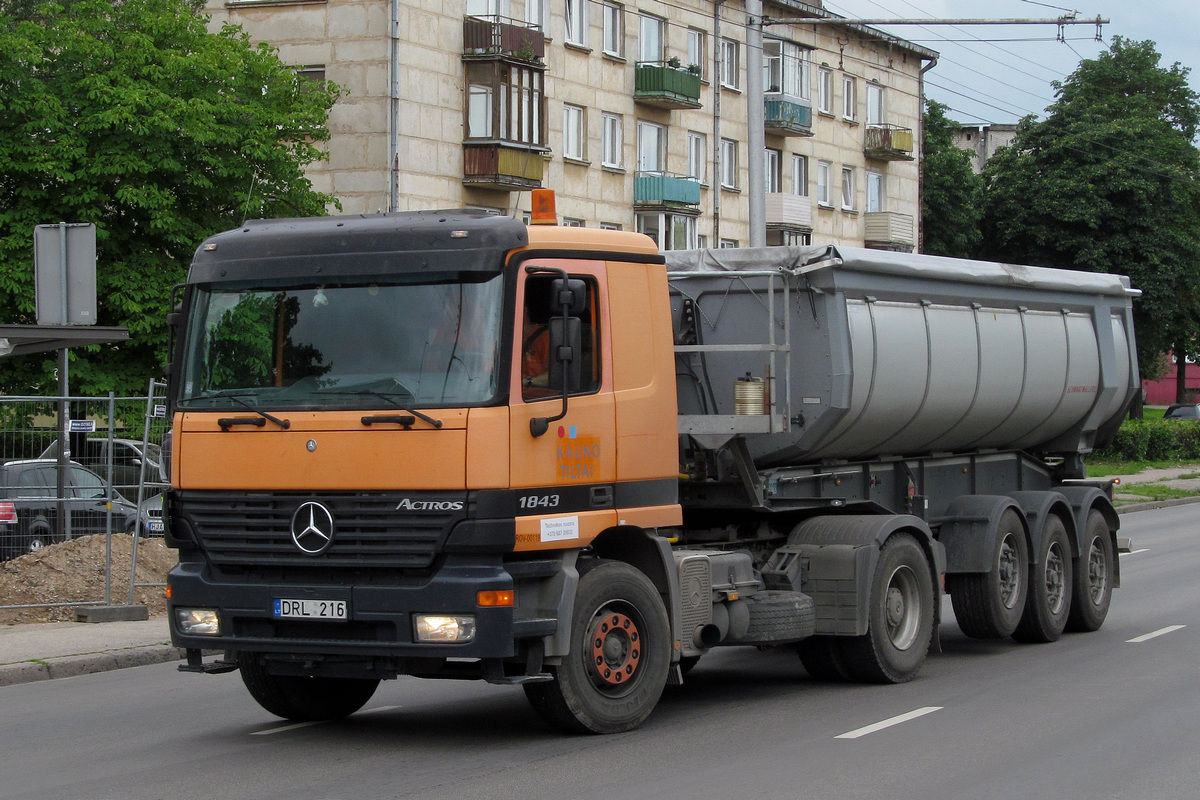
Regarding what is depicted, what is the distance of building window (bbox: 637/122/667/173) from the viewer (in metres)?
42.8

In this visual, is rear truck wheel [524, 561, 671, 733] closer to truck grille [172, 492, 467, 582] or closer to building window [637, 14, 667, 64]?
truck grille [172, 492, 467, 582]

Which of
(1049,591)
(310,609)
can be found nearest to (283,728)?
(310,609)

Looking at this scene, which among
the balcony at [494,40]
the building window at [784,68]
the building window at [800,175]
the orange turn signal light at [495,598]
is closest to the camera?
the orange turn signal light at [495,598]

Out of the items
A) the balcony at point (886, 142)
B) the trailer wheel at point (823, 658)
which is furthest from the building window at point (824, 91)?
the trailer wheel at point (823, 658)

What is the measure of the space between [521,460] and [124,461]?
831cm

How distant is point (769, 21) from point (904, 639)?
13.1 m

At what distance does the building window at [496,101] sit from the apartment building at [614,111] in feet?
0.13

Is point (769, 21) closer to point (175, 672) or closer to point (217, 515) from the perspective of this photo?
point (175, 672)

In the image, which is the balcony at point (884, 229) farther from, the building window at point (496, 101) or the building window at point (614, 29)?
the building window at point (496, 101)

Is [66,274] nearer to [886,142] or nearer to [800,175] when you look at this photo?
[800,175]

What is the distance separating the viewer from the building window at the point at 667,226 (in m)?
42.6

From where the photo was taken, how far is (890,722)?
927 centimetres

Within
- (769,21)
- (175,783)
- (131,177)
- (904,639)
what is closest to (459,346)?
(175,783)

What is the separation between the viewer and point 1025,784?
24.5ft
